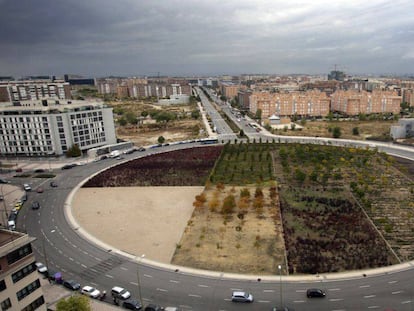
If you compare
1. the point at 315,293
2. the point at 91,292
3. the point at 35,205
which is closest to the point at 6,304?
the point at 91,292

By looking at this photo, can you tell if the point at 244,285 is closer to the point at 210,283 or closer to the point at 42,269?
the point at 210,283

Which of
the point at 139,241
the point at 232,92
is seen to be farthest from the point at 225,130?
the point at 232,92

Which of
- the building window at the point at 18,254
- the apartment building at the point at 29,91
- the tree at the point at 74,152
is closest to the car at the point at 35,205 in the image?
the building window at the point at 18,254

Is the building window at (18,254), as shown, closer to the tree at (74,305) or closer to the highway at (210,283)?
the tree at (74,305)

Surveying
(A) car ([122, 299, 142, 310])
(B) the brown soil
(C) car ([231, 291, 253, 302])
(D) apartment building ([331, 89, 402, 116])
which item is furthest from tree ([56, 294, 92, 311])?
(D) apartment building ([331, 89, 402, 116])

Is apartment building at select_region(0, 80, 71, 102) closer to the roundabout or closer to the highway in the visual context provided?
the highway

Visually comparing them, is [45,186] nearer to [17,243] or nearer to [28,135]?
[28,135]
